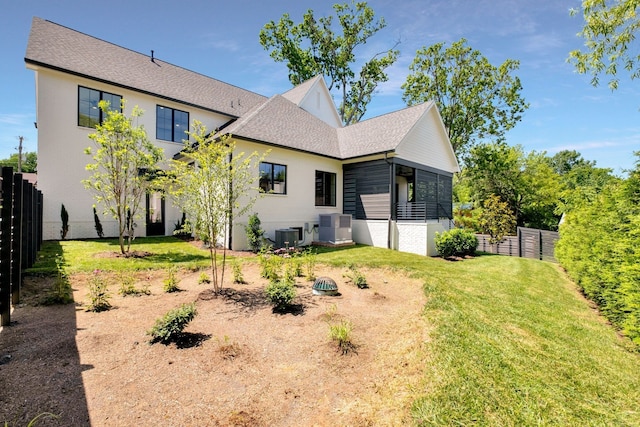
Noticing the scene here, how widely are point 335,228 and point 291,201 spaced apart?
2.53 m

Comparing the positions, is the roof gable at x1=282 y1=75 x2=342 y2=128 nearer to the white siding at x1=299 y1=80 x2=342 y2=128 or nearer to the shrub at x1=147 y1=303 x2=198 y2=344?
the white siding at x1=299 y1=80 x2=342 y2=128

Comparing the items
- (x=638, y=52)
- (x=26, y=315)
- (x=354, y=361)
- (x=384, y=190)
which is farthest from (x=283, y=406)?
(x=638, y=52)

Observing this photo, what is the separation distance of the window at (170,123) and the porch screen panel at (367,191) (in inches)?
387

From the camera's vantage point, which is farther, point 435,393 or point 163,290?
point 163,290

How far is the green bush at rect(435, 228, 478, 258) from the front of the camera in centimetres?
1249

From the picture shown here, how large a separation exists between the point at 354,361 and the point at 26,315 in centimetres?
532

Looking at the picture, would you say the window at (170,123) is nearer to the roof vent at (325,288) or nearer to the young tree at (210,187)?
the young tree at (210,187)

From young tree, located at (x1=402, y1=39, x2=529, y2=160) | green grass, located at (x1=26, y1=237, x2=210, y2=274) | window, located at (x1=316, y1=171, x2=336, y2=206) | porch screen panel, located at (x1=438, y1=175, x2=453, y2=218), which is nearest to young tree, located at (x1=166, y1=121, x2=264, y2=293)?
green grass, located at (x1=26, y1=237, x2=210, y2=274)

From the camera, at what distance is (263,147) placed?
39.4 ft

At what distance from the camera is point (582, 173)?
44188 millimetres

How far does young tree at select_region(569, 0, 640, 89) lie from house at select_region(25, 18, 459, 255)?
20.9 feet

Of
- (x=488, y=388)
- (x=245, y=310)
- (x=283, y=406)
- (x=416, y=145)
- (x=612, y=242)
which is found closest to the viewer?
(x=283, y=406)

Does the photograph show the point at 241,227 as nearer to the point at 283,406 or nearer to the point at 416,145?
the point at 283,406

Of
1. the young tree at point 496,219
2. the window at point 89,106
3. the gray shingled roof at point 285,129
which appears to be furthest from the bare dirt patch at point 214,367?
the young tree at point 496,219
